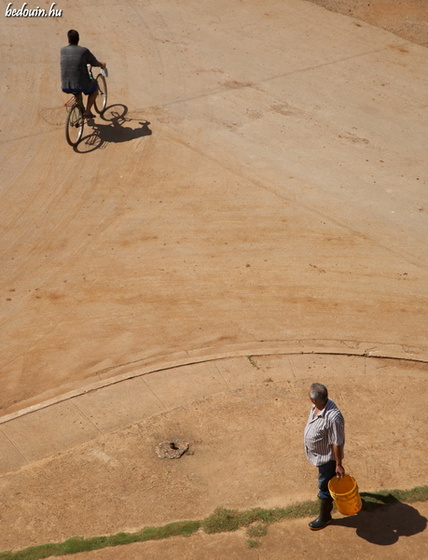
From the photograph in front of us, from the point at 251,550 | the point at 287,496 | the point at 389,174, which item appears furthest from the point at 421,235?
the point at 251,550

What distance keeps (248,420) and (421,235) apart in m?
5.53

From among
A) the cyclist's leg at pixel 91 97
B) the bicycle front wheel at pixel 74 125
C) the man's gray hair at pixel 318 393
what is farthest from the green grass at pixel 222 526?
the cyclist's leg at pixel 91 97

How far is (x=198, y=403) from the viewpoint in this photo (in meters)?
8.80

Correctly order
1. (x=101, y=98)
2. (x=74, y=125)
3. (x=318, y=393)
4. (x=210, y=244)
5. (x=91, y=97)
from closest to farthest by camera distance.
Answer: (x=318, y=393) < (x=210, y=244) < (x=74, y=125) < (x=91, y=97) < (x=101, y=98)

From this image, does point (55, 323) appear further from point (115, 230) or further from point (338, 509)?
point (338, 509)

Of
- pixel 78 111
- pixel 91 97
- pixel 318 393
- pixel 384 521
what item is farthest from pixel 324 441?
pixel 91 97

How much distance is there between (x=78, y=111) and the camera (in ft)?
46.9

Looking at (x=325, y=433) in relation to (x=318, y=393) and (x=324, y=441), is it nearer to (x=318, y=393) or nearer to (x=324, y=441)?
(x=324, y=441)

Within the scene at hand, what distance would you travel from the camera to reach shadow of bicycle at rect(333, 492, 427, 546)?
697cm

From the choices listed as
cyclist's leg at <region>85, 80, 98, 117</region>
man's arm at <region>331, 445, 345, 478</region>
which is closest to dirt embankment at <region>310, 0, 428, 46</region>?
cyclist's leg at <region>85, 80, 98, 117</region>

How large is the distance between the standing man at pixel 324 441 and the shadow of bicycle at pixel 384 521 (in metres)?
0.35

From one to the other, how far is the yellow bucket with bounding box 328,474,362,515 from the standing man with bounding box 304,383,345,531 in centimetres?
10

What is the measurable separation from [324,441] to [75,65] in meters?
9.96

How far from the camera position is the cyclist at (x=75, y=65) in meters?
13.8
